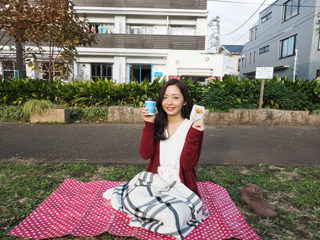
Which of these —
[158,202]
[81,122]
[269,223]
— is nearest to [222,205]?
[269,223]

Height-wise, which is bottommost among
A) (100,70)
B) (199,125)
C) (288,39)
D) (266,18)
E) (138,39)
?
(199,125)

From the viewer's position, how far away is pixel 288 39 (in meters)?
21.1

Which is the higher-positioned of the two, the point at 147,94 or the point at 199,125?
the point at 147,94

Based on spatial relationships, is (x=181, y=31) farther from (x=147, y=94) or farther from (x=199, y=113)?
(x=199, y=113)

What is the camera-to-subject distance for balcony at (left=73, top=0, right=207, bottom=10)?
16266mm

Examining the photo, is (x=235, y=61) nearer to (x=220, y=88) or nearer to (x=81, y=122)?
(x=220, y=88)

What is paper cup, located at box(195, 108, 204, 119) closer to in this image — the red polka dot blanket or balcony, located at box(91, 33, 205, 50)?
the red polka dot blanket

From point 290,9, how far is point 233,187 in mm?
23764

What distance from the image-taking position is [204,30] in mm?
16859

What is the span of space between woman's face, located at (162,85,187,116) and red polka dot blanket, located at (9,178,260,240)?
1.06 m

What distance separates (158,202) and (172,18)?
57.5 ft

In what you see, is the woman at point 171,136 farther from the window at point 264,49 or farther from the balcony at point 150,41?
the window at point 264,49

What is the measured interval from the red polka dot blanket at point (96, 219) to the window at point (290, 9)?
2268cm

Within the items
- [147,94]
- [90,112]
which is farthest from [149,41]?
[90,112]
